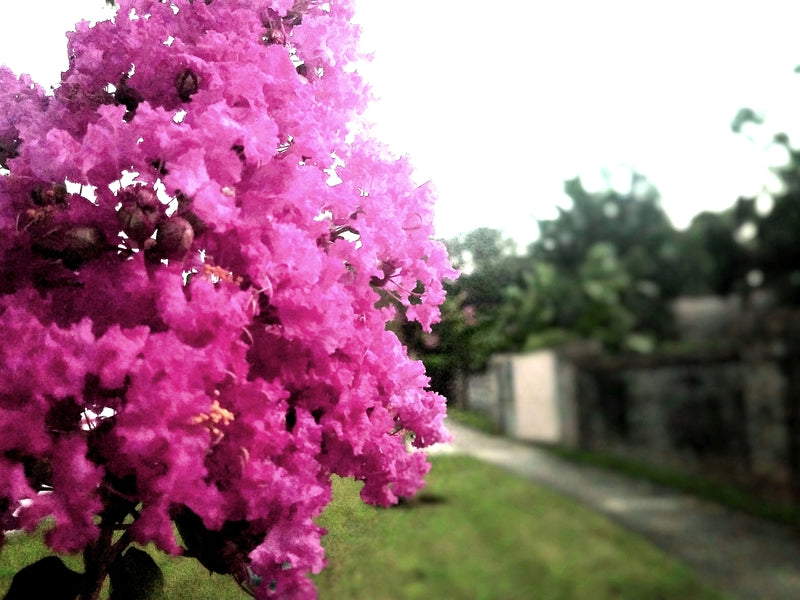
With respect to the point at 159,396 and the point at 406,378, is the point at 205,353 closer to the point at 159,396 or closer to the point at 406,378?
the point at 159,396

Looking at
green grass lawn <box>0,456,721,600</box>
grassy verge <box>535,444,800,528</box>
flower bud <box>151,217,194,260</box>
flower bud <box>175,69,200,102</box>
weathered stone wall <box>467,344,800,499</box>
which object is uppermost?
flower bud <box>175,69,200,102</box>

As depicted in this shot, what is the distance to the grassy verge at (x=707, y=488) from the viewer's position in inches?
21.1

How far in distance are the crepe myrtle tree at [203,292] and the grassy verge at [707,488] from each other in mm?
268

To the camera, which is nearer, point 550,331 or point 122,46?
point 550,331

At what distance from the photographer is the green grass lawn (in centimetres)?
61

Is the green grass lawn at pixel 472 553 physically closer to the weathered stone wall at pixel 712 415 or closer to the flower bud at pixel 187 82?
the weathered stone wall at pixel 712 415

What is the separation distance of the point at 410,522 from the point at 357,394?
0.24 m

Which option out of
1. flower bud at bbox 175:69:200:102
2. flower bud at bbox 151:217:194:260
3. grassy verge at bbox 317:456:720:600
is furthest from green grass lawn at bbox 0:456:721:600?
flower bud at bbox 175:69:200:102

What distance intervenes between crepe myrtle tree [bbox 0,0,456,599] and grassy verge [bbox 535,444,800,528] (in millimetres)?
268

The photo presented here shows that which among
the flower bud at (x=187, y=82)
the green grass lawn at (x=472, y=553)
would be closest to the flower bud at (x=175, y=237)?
the flower bud at (x=187, y=82)

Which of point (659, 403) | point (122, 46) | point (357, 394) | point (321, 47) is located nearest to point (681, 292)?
point (659, 403)

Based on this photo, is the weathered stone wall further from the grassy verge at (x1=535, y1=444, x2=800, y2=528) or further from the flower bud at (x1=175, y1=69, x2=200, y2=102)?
the flower bud at (x1=175, y1=69, x2=200, y2=102)

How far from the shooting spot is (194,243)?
2.28 feet

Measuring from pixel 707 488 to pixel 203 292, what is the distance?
1.31 feet
